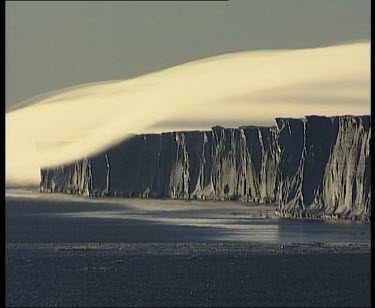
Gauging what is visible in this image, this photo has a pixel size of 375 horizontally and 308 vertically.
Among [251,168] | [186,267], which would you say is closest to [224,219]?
[251,168]

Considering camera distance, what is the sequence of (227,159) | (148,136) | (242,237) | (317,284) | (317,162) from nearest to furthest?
(317,284) → (242,237) → (317,162) → (227,159) → (148,136)

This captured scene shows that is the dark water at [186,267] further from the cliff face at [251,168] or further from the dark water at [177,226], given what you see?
the cliff face at [251,168]

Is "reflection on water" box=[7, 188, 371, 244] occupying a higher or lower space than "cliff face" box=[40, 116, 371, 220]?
lower

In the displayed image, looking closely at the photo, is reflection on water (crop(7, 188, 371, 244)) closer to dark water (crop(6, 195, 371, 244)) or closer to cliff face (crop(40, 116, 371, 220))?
dark water (crop(6, 195, 371, 244))

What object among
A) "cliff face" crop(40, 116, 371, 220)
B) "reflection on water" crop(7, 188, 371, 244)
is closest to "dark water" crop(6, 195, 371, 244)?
"reflection on water" crop(7, 188, 371, 244)

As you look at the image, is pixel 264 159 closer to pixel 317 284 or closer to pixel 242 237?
pixel 242 237

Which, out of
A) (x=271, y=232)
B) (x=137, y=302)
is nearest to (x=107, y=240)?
(x=271, y=232)
